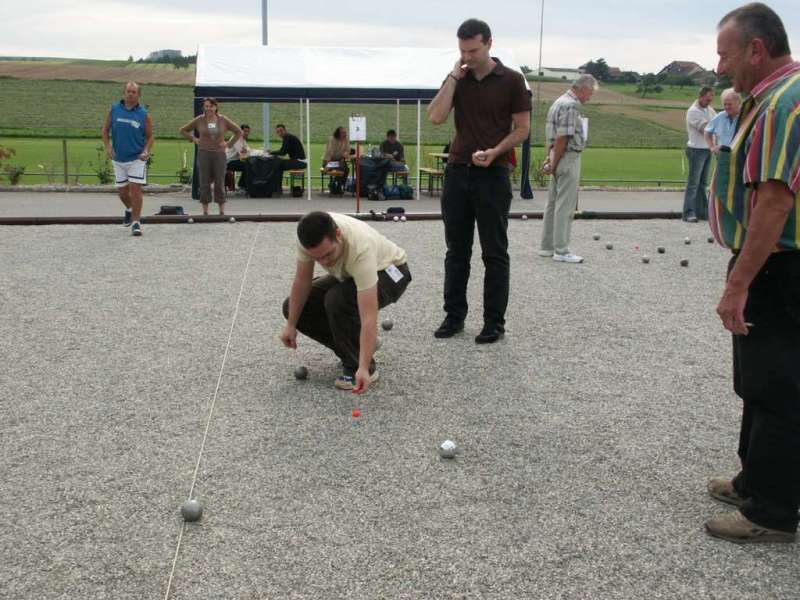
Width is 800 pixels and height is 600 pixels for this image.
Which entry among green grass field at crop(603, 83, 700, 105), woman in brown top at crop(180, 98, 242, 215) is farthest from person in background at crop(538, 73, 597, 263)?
green grass field at crop(603, 83, 700, 105)

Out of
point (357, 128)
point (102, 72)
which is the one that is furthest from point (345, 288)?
point (102, 72)

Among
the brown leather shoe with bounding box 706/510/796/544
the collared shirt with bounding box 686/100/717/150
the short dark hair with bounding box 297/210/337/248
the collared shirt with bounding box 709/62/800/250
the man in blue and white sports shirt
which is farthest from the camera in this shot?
the collared shirt with bounding box 686/100/717/150

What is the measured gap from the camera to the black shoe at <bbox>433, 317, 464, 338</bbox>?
6309 millimetres

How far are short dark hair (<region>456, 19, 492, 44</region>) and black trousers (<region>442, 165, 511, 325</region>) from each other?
0.90 m

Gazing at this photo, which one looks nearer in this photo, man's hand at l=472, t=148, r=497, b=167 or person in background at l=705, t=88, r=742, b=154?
man's hand at l=472, t=148, r=497, b=167

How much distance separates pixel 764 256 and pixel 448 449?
5.66 ft

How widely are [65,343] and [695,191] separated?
10352 mm

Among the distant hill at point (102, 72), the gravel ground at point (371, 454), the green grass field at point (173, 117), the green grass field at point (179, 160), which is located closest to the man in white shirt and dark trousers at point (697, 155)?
the gravel ground at point (371, 454)

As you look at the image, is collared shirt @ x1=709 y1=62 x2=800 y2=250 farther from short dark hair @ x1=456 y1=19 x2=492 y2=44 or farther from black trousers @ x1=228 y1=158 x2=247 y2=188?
black trousers @ x1=228 y1=158 x2=247 y2=188

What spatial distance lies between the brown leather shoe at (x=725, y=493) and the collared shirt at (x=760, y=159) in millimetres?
1110

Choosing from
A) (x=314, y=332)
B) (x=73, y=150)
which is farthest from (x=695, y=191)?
(x=73, y=150)

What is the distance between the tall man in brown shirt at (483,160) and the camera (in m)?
5.98

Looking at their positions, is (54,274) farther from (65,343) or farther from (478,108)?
(478,108)

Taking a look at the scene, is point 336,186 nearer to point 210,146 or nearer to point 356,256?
point 210,146
